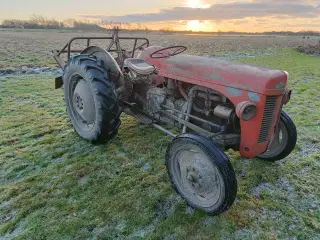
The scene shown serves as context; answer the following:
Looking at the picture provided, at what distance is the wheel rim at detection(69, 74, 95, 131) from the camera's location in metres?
4.13

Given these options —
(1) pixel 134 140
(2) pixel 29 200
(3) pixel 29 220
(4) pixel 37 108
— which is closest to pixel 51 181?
(2) pixel 29 200

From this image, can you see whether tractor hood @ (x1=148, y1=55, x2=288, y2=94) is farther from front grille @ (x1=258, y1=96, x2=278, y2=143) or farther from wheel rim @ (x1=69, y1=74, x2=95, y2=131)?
wheel rim @ (x1=69, y1=74, x2=95, y2=131)

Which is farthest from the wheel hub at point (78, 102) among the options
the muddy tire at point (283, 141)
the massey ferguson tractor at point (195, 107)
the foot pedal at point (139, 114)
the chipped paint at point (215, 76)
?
the muddy tire at point (283, 141)

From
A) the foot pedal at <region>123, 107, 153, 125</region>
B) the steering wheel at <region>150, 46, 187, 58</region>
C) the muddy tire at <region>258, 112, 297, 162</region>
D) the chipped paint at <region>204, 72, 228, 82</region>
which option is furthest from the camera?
the foot pedal at <region>123, 107, 153, 125</region>

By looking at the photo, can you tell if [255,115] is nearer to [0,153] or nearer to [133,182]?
[133,182]

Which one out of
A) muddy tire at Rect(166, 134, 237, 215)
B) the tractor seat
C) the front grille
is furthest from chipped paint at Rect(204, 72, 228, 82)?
the tractor seat

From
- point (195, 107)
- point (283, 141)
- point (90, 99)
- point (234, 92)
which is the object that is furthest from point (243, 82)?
point (90, 99)

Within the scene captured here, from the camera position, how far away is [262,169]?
142 inches

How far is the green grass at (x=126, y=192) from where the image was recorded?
2.58 m

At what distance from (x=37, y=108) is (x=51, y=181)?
3.30 m

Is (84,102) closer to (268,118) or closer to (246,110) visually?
(246,110)

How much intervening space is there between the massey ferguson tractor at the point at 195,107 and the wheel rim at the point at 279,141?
0.04ft

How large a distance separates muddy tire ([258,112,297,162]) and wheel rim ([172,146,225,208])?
4.62ft

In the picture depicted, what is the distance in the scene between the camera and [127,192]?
10.3 feet
